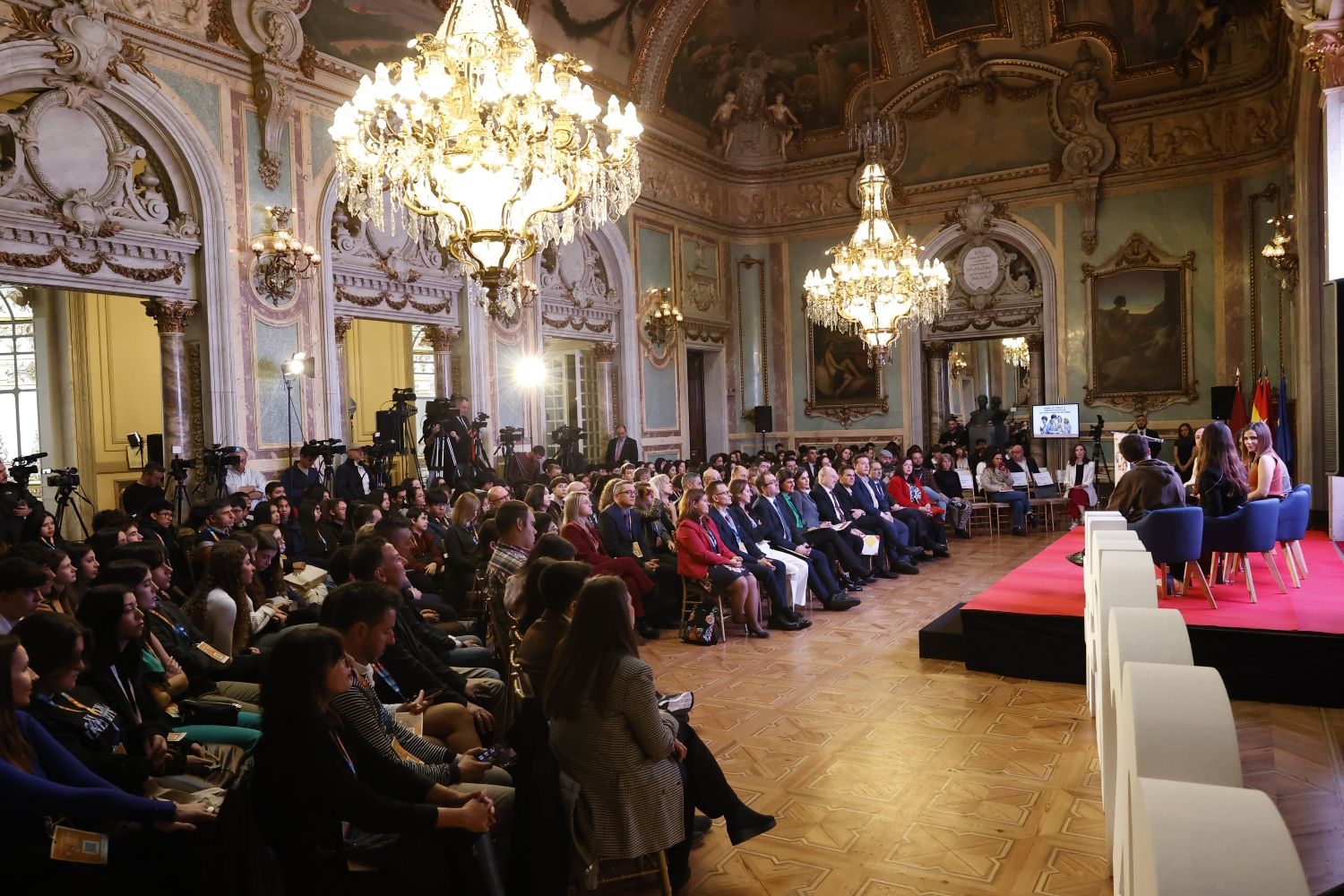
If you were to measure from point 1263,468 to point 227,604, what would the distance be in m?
6.80

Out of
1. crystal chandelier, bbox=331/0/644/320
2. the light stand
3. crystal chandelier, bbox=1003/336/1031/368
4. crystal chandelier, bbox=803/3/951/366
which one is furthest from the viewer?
crystal chandelier, bbox=1003/336/1031/368

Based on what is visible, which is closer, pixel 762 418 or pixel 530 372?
pixel 530 372

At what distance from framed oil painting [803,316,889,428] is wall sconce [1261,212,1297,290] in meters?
6.65

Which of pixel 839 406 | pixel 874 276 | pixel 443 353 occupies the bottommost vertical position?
pixel 839 406

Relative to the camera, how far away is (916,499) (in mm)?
12227

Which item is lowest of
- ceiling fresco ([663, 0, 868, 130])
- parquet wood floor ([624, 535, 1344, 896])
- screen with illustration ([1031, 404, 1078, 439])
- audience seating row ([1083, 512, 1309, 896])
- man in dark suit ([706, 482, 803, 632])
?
parquet wood floor ([624, 535, 1344, 896])

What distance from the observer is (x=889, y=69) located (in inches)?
685

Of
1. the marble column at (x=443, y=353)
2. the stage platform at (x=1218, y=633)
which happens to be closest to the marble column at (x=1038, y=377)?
the stage platform at (x=1218, y=633)

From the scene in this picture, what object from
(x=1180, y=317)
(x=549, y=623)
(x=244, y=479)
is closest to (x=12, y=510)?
(x=244, y=479)

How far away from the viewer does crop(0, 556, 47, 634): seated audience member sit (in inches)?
138

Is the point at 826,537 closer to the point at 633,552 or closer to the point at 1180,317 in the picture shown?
the point at 633,552

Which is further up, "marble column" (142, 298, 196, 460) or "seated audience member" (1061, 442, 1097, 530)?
"marble column" (142, 298, 196, 460)

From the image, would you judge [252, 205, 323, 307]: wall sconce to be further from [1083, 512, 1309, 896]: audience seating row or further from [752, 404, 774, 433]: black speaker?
[752, 404, 774, 433]: black speaker

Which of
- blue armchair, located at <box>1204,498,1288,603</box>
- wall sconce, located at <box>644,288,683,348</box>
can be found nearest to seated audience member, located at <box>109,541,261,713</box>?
blue armchair, located at <box>1204,498,1288,603</box>
